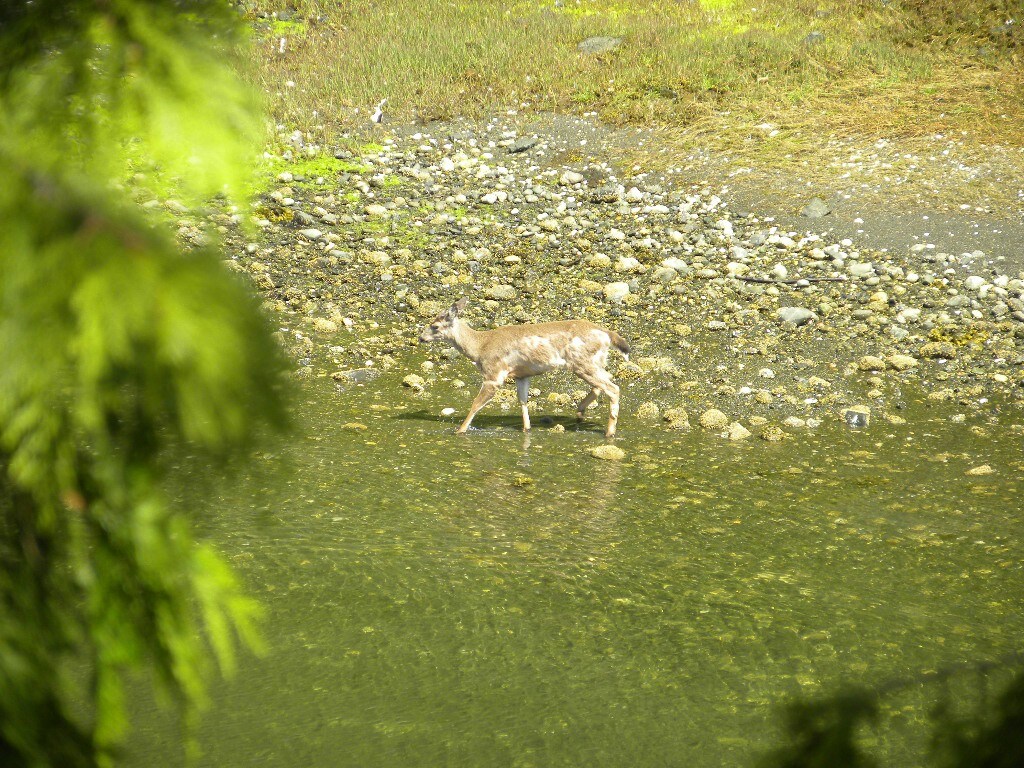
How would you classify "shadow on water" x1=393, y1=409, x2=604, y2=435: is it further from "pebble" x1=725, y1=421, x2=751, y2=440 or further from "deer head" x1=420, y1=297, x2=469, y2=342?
"pebble" x1=725, y1=421, x2=751, y2=440

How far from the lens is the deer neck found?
36.0ft

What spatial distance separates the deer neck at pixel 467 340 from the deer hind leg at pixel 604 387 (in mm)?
1073

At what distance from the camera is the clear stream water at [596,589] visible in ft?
16.1

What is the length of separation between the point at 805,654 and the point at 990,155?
11845 mm

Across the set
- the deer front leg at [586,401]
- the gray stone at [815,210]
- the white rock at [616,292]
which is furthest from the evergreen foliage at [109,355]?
the gray stone at [815,210]

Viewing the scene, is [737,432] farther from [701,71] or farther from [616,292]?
[701,71]

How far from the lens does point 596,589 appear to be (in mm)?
6578

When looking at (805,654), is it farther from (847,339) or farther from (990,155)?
(990,155)

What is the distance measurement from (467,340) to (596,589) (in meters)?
4.87

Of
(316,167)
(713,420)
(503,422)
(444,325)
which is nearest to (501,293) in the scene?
(444,325)

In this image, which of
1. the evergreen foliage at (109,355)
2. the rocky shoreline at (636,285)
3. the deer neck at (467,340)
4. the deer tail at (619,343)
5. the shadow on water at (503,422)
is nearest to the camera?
the evergreen foliage at (109,355)

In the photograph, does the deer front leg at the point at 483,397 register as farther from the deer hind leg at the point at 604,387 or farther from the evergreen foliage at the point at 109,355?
the evergreen foliage at the point at 109,355

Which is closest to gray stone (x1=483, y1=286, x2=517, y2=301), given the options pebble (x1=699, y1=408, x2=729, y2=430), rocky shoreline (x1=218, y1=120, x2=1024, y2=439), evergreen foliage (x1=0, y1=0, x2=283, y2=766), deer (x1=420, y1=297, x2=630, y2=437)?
rocky shoreline (x1=218, y1=120, x2=1024, y2=439)

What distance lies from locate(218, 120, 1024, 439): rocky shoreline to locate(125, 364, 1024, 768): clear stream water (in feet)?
3.74
